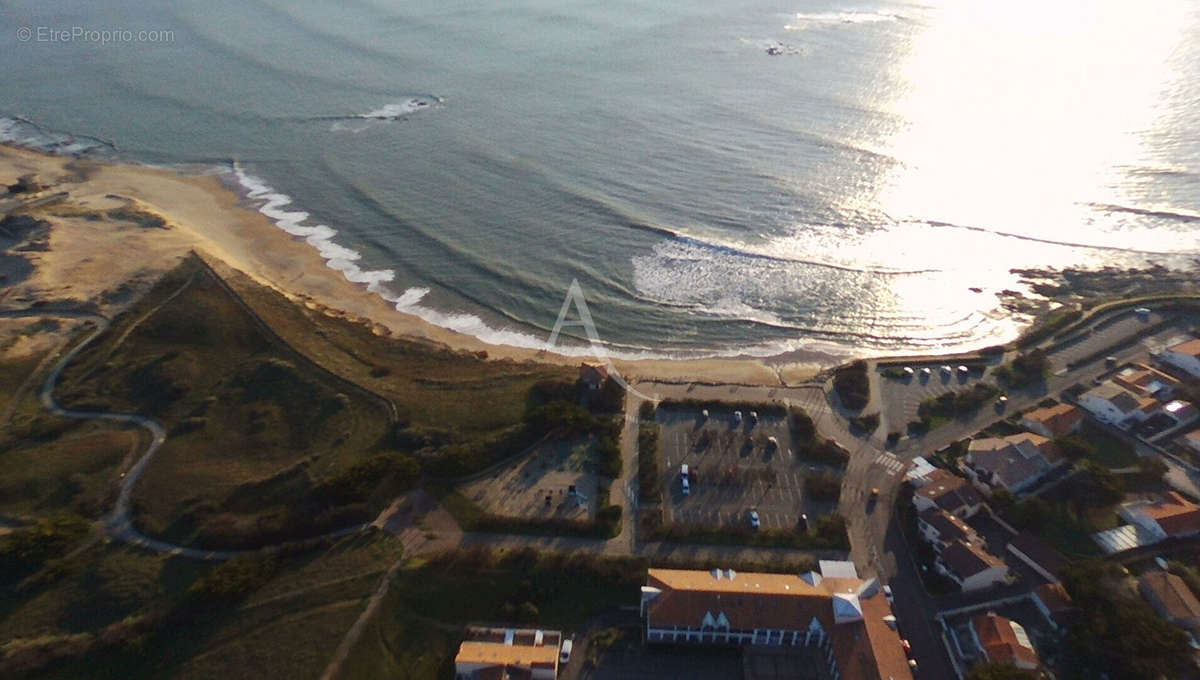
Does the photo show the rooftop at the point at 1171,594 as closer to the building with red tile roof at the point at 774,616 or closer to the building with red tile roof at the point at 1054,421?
the building with red tile roof at the point at 1054,421

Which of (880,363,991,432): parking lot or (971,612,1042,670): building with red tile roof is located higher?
(880,363,991,432): parking lot

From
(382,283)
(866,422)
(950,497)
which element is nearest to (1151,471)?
(950,497)

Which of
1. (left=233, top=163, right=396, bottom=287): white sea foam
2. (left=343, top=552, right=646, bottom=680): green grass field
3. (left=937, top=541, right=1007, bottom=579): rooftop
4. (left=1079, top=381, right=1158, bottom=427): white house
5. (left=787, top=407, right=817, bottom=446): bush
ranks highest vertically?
(left=233, top=163, right=396, bottom=287): white sea foam

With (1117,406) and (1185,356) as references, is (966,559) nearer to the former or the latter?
(1117,406)

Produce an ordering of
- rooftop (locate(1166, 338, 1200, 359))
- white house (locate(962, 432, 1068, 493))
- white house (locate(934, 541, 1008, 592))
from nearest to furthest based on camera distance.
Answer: white house (locate(934, 541, 1008, 592))
white house (locate(962, 432, 1068, 493))
rooftop (locate(1166, 338, 1200, 359))

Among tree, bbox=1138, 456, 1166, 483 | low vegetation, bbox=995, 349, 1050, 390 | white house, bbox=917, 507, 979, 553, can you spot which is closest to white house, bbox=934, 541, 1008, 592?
white house, bbox=917, 507, 979, 553

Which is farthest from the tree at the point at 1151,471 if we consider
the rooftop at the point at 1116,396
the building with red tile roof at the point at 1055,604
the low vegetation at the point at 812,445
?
the low vegetation at the point at 812,445

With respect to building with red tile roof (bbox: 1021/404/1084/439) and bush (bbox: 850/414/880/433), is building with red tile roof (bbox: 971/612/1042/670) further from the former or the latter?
building with red tile roof (bbox: 1021/404/1084/439)
